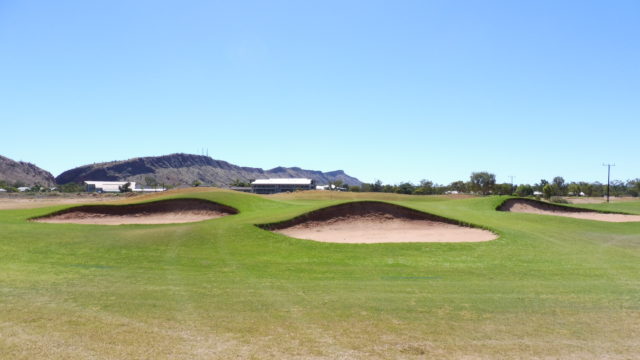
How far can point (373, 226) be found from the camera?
2831cm

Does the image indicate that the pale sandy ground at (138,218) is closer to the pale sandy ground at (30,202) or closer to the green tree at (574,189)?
the pale sandy ground at (30,202)

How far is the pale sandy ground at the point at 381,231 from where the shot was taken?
23281 mm

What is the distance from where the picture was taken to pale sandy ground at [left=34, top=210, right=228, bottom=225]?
112 ft

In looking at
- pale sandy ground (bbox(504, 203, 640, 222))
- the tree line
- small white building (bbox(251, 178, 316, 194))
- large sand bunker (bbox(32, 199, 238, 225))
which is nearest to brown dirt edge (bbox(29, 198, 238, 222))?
large sand bunker (bbox(32, 199, 238, 225))

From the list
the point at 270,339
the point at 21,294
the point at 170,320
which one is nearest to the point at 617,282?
the point at 270,339

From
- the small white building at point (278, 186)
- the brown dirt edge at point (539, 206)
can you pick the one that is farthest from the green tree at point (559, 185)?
the brown dirt edge at point (539, 206)

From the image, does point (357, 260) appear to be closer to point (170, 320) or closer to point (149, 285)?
point (149, 285)

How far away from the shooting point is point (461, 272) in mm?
14180

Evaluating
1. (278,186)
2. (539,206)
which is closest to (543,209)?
(539,206)

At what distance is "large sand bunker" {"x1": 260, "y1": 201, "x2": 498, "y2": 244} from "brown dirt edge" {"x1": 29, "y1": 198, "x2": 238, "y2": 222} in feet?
36.2

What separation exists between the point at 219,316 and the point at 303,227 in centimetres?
1854

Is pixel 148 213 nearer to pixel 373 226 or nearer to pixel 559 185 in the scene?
pixel 373 226

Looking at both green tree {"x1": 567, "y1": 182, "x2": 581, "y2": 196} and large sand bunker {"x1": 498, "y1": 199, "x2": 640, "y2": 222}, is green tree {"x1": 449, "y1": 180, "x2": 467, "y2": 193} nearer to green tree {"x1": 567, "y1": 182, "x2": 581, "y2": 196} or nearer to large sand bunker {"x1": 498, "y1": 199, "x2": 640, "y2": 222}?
green tree {"x1": 567, "y1": 182, "x2": 581, "y2": 196}

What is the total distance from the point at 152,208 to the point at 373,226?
2149 centimetres
